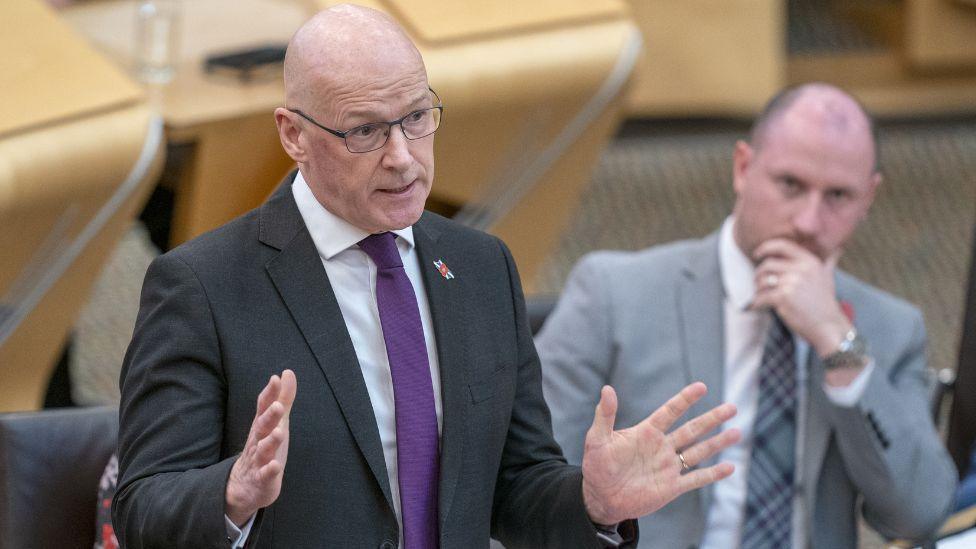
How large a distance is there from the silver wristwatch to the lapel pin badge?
0.85 meters

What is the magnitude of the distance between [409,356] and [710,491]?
87cm

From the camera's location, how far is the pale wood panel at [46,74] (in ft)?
8.30

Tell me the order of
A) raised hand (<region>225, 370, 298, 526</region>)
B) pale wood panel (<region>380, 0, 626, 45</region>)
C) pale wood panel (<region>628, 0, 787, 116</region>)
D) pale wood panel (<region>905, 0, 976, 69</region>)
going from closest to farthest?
raised hand (<region>225, 370, 298, 526</region>), pale wood panel (<region>380, 0, 626, 45</region>), pale wood panel (<region>628, 0, 787, 116</region>), pale wood panel (<region>905, 0, 976, 69</region>)

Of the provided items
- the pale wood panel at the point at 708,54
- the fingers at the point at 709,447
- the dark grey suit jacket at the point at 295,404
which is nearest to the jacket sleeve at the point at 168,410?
the dark grey suit jacket at the point at 295,404

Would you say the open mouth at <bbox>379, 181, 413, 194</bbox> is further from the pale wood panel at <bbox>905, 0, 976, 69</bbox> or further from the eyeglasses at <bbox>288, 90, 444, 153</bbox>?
the pale wood panel at <bbox>905, 0, 976, 69</bbox>

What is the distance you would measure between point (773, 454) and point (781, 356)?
15 centimetres

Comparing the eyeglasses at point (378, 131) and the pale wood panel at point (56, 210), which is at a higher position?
the eyeglasses at point (378, 131)

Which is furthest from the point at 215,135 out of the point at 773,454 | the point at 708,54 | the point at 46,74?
the point at 708,54

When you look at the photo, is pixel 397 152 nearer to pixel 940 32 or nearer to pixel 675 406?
pixel 675 406

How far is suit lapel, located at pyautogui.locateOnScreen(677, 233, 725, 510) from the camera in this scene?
2.16 meters

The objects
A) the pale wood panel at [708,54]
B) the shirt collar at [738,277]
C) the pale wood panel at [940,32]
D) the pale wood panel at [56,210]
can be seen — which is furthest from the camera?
the pale wood panel at [940,32]

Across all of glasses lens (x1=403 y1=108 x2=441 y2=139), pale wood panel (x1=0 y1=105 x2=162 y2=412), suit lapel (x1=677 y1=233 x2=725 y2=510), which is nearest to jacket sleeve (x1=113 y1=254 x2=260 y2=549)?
glasses lens (x1=403 y1=108 x2=441 y2=139)

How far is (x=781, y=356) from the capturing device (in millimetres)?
2182

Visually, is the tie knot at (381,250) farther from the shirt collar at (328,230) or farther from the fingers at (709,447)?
the fingers at (709,447)
